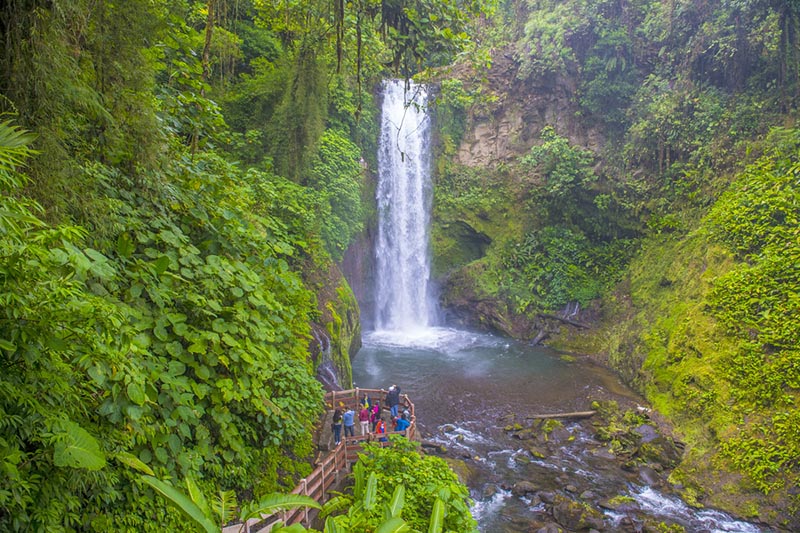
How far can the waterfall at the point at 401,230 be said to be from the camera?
20.4 metres

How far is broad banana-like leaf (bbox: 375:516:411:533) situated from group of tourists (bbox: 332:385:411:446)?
379 centimetres

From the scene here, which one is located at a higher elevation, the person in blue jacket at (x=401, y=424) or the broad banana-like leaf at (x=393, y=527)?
the broad banana-like leaf at (x=393, y=527)

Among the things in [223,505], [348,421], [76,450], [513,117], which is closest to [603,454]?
[348,421]

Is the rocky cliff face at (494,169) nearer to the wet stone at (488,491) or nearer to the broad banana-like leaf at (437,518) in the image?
the wet stone at (488,491)

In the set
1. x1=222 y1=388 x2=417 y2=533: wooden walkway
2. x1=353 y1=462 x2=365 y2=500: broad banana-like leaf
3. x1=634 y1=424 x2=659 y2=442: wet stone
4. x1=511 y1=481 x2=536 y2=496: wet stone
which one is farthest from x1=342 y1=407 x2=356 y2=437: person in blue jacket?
x1=634 y1=424 x2=659 y2=442: wet stone

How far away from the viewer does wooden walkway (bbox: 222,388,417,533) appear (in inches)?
201

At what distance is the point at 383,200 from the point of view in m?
20.3

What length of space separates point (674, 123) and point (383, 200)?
11475 mm

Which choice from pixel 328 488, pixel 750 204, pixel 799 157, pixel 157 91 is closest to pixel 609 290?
pixel 750 204

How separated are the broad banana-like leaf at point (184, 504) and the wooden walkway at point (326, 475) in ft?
3.28

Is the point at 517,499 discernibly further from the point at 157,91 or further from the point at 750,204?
the point at 750,204

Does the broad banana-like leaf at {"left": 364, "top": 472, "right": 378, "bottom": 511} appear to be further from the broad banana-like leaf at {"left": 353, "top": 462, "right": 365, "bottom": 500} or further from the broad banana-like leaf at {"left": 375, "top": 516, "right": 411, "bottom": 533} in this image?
the broad banana-like leaf at {"left": 375, "top": 516, "right": 411, "bottom": 533}

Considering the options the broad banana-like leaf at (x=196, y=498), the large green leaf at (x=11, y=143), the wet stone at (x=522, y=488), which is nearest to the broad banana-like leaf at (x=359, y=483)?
the broad banana-like leaf at (x=196, y=498)

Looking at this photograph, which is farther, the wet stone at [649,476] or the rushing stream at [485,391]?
the wet stone at [649,476]
